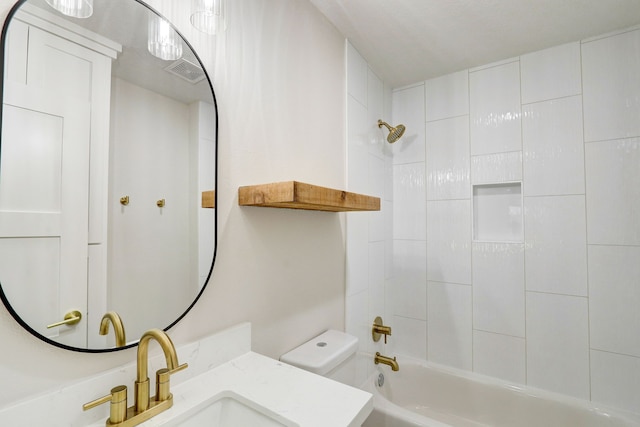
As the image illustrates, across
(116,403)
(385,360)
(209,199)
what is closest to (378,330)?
(385,360)

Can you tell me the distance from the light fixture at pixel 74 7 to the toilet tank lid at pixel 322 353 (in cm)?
122

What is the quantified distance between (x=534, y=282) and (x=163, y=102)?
6.89 ft

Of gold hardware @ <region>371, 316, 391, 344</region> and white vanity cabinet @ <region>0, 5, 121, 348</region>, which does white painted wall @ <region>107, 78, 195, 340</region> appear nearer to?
white vanity cabinet @ <region>0, 5, 121, 348</region>

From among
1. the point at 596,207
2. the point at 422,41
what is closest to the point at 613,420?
the point at 596,207

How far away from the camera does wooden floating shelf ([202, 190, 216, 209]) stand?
0.97 meters

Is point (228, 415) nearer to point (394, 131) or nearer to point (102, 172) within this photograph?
point (102, 172)

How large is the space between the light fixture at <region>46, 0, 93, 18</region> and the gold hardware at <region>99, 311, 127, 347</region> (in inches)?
27.4

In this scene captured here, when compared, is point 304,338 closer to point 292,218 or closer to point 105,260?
point 292,218

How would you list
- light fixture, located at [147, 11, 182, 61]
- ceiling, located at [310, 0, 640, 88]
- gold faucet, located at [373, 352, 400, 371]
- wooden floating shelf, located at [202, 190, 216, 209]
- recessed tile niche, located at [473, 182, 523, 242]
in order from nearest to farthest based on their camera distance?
light fixture, located at [147, 11, 182, 61] < wooden floating shelf, located at [202, 190, 216, 209] < ceiling, located at [310, 0, 640, 88] < gold faucet, located at [373, 352, 400, 371] < recessed tile niche, located at [473, 182, 523, 242]

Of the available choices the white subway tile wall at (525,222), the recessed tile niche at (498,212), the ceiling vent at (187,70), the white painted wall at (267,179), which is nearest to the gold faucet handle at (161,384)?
the white painted wall at (267,179)

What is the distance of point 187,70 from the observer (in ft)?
3.07

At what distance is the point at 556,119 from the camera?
180cm

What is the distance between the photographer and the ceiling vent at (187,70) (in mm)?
910

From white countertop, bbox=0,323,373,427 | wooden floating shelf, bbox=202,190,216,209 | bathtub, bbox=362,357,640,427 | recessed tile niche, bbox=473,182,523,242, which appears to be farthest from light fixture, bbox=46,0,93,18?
recessed tile niche, bbox=473,182,523,242
